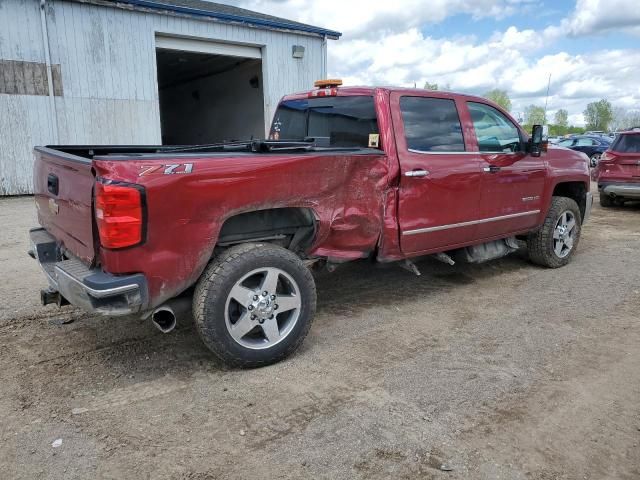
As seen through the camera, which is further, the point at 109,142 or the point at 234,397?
the point at 109,142

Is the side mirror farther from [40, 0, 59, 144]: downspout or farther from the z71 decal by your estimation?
[40, 0, 59, 144]: downspout

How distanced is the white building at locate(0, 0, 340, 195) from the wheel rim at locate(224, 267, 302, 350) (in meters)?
9.93

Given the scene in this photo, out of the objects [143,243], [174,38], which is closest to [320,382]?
[143,243]

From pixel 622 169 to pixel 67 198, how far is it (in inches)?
425

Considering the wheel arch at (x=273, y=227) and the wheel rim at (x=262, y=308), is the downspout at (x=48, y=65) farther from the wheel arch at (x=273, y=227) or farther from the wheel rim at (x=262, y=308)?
the wheel rim at (x=262, y=308)

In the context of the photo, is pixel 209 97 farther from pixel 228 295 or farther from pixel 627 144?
pixel 228 295

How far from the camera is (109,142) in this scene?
1214cm

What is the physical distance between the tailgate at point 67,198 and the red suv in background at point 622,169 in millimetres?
10639

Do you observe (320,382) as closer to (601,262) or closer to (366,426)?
(366,426)

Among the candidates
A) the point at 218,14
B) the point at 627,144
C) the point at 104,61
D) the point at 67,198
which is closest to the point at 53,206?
the point at 67,198

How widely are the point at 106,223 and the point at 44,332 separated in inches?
68.2

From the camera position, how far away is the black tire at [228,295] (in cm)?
321

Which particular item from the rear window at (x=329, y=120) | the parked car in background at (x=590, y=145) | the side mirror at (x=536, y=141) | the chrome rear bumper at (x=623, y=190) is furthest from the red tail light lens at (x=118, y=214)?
the parked car in background at (x=590, y=145)

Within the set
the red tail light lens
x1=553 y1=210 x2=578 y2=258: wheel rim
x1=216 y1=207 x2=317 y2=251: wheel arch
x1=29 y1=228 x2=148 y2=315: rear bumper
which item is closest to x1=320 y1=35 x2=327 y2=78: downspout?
x1=553 y1=210 x2=578 y2=258: wheel rim
